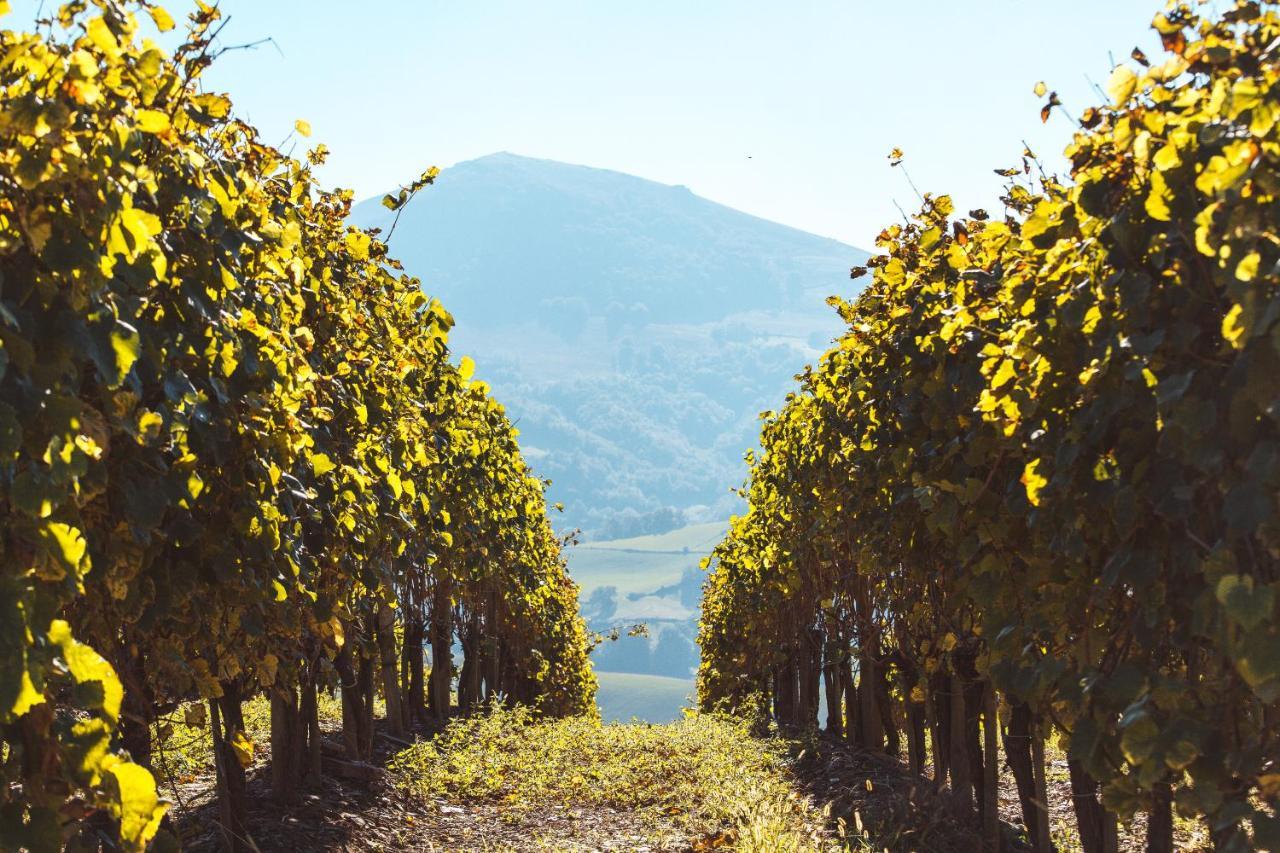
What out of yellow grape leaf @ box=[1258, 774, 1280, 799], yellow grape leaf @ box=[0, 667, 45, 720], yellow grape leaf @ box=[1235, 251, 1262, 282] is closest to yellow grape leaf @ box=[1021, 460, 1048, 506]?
yellow grape leaf @ box=[1258, 774, 1280, 799]

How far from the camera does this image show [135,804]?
2725 mm

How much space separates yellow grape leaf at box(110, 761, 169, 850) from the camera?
2.71m

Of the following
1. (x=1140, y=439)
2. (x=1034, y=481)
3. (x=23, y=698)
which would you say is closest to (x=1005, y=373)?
(x=1034, y=481)

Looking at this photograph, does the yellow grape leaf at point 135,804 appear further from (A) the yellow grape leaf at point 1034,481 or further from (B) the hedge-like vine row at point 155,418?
(A) the yellow grape leaf at point 1034,481

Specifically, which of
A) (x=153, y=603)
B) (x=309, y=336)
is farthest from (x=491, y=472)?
(x=153, y=603)

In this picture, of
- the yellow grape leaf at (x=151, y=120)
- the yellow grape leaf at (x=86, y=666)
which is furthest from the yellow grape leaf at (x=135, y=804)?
the yellow grape leaf at (x=151, y=120)

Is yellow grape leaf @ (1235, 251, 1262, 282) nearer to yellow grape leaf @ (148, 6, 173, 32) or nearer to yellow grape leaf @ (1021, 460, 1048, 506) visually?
yellow grape leaf @ (1021, 460, 1048, 506)

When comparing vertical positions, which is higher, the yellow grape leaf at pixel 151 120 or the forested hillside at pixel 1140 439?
the yellow grape leaf at pixel 151 120

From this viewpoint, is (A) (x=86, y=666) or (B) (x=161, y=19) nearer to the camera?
(A) (x=86, y=666)

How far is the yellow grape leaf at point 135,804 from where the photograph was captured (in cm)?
271

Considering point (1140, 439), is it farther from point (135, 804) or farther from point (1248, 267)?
point (135, 804)

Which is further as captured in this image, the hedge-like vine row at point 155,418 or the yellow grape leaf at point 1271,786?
the yellow grape leaf at point 1271,786

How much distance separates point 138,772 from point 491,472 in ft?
43.3

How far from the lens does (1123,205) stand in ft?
12.2
